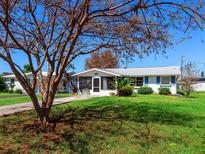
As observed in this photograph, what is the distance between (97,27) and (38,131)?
4.46 meters

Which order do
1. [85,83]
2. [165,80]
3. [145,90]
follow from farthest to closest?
[85,83]
[165,80]
[145,90]

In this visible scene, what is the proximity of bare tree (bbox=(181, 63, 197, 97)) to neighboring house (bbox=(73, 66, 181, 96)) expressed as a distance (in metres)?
0.93

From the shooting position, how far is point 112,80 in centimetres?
2852

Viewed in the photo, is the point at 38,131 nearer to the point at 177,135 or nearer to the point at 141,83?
the point at 177,135

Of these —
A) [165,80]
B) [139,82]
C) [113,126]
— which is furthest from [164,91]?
[113,126]

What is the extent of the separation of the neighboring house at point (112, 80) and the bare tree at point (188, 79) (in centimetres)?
93

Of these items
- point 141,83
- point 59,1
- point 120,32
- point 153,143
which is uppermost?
point 59,1

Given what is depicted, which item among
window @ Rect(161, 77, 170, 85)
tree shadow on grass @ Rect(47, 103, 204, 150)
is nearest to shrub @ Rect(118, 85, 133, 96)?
window @ Rect(161, 77, 170, 85)

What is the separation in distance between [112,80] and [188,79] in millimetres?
9136

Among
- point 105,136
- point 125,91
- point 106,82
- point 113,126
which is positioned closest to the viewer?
point 105,136

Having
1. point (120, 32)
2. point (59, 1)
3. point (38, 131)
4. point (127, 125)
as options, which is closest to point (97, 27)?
point (120, 32)

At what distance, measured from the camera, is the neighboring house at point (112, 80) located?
2769 cm

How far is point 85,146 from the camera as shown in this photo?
5918mm

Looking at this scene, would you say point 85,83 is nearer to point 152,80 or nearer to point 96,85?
point 96,85
